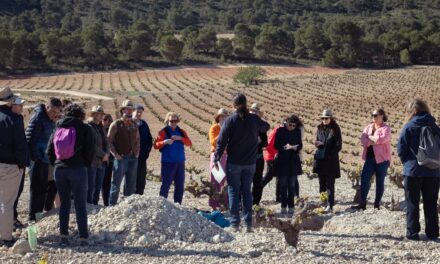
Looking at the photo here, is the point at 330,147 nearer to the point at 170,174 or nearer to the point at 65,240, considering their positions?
the point at 170,174

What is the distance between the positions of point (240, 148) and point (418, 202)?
79.6 inches

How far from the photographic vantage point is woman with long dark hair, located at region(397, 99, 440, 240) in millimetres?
6648

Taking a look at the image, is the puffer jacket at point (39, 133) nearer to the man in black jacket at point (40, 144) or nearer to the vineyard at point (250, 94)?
the man in black jacket at point (40, 144)

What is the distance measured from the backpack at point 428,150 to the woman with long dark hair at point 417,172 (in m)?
0.01

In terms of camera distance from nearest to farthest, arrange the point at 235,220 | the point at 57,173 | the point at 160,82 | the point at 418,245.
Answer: the point at 57,173 < the point at 418,245 < the point at 235,220 < the point at 160,82

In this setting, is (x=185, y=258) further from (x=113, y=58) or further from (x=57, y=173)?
(x=113, y=58)

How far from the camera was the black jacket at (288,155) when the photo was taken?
876 centimetres

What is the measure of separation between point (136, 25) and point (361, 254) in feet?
302

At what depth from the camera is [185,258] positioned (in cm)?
564

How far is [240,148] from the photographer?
7.00 m

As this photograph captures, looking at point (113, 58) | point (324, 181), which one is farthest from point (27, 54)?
point (324, 181)

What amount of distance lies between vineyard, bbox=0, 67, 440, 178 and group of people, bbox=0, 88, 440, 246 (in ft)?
24.1

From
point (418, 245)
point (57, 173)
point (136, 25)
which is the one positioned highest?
point (136, 25)

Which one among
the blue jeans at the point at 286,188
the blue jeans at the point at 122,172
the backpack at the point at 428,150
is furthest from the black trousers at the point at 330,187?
the blue jeans at the point at 122,172
